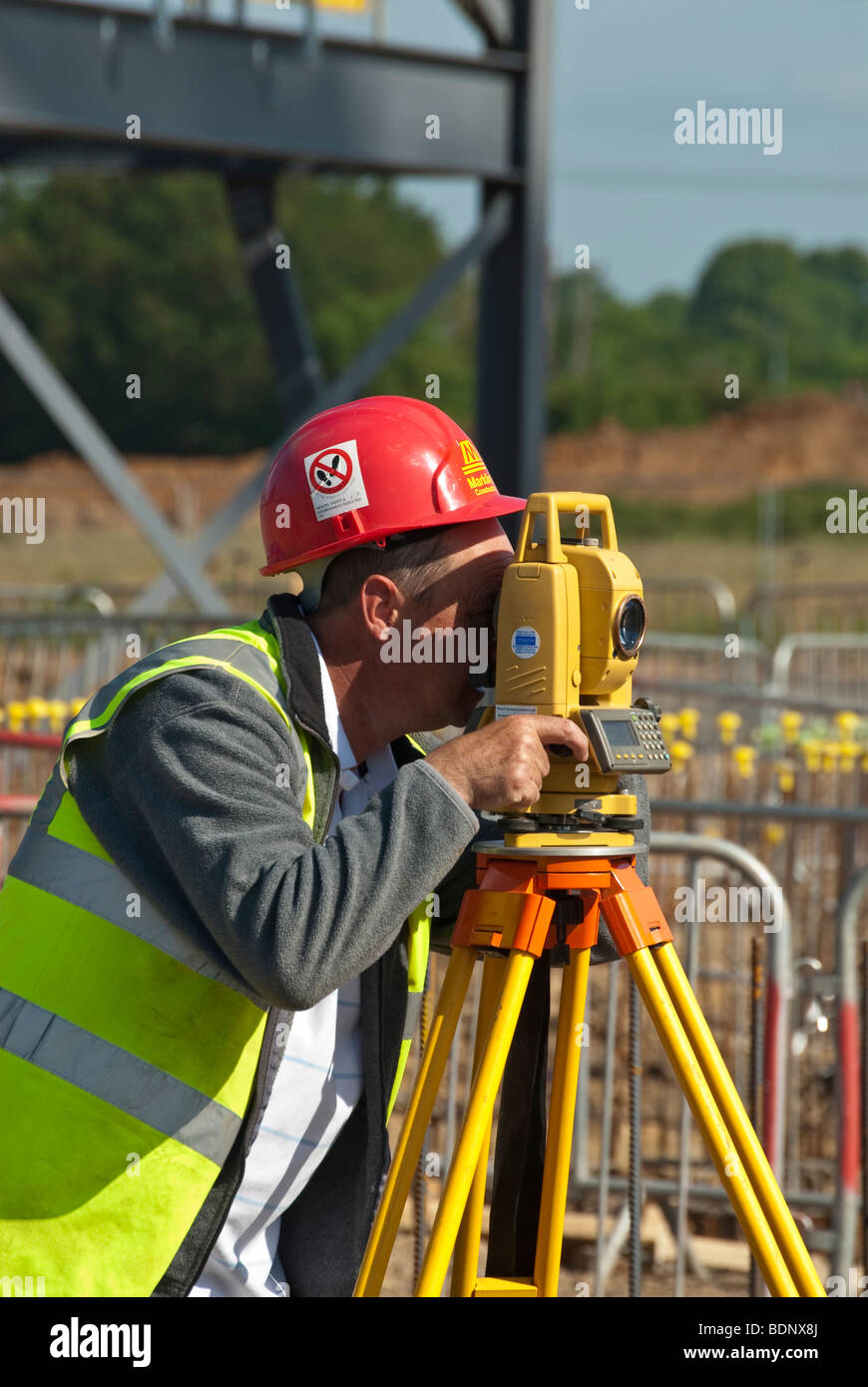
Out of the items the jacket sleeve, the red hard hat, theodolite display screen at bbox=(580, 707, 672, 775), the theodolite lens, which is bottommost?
the jacket sleeve

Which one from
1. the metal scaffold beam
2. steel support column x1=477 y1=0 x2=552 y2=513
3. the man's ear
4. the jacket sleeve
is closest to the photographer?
the jacket sleeve

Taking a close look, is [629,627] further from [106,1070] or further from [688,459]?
[688,459]

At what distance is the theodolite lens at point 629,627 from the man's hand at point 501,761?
150mm

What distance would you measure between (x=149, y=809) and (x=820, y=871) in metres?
4.52

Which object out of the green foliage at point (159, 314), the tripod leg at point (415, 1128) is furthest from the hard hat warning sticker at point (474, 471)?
the green foliage at point (159, 314)

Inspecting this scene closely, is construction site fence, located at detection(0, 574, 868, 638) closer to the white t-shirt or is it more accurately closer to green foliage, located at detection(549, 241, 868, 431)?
the white t-shirt

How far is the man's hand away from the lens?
1.99 m

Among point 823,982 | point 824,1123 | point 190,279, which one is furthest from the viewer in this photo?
point 190,279

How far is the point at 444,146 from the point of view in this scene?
27.1 feet

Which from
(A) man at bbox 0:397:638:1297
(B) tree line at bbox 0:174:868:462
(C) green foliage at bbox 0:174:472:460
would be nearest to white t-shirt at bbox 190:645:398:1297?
(A) man at bbox 0:397:638:1297

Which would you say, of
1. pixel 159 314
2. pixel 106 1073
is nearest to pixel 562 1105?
pixel 106 1073

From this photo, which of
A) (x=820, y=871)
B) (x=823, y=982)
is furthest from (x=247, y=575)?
(x=823, y=982)

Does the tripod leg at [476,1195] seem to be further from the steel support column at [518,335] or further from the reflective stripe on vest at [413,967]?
the steel support column at [518,335]
